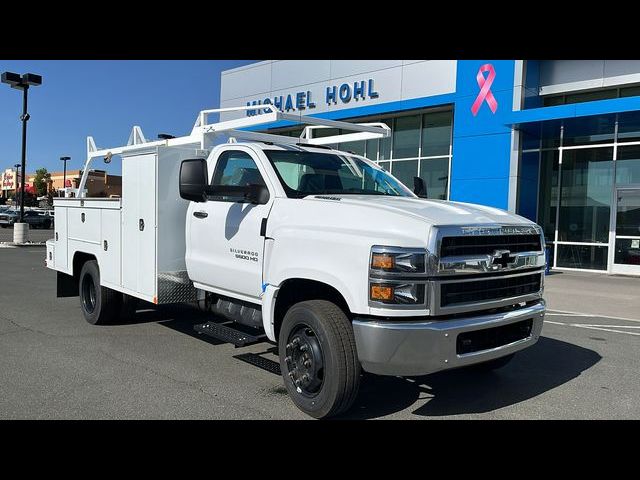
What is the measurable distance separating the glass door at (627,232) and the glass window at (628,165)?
0.94 feet

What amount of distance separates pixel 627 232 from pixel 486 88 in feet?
18.7

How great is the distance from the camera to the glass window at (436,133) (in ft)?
59.7

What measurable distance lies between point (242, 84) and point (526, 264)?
2077 centimetres

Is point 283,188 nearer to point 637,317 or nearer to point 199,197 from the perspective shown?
point 199,197

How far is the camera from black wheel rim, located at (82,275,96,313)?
7.42 meters

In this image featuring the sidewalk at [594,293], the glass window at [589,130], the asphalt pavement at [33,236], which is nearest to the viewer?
the sidewalk at [594,293]

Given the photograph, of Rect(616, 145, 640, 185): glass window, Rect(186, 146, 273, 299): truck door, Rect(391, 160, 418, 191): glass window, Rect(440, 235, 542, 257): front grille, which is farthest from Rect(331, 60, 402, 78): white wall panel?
Rect(440, 235, 542, 257): front grille

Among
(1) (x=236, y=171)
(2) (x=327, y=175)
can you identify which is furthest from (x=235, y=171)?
(2) (x=327, y=175)

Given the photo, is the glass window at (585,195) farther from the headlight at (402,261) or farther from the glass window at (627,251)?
the headlight at (402,261)

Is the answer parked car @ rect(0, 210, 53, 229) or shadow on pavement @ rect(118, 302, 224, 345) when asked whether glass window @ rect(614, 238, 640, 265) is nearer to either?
shadow on pavement @ rect(118, 302, 224, 345)

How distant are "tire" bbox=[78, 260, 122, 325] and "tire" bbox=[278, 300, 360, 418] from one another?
11.7ft

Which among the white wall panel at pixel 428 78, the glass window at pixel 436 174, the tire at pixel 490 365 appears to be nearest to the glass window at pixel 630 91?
the white wall panel at pixel 428 78

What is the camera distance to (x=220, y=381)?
503cm
